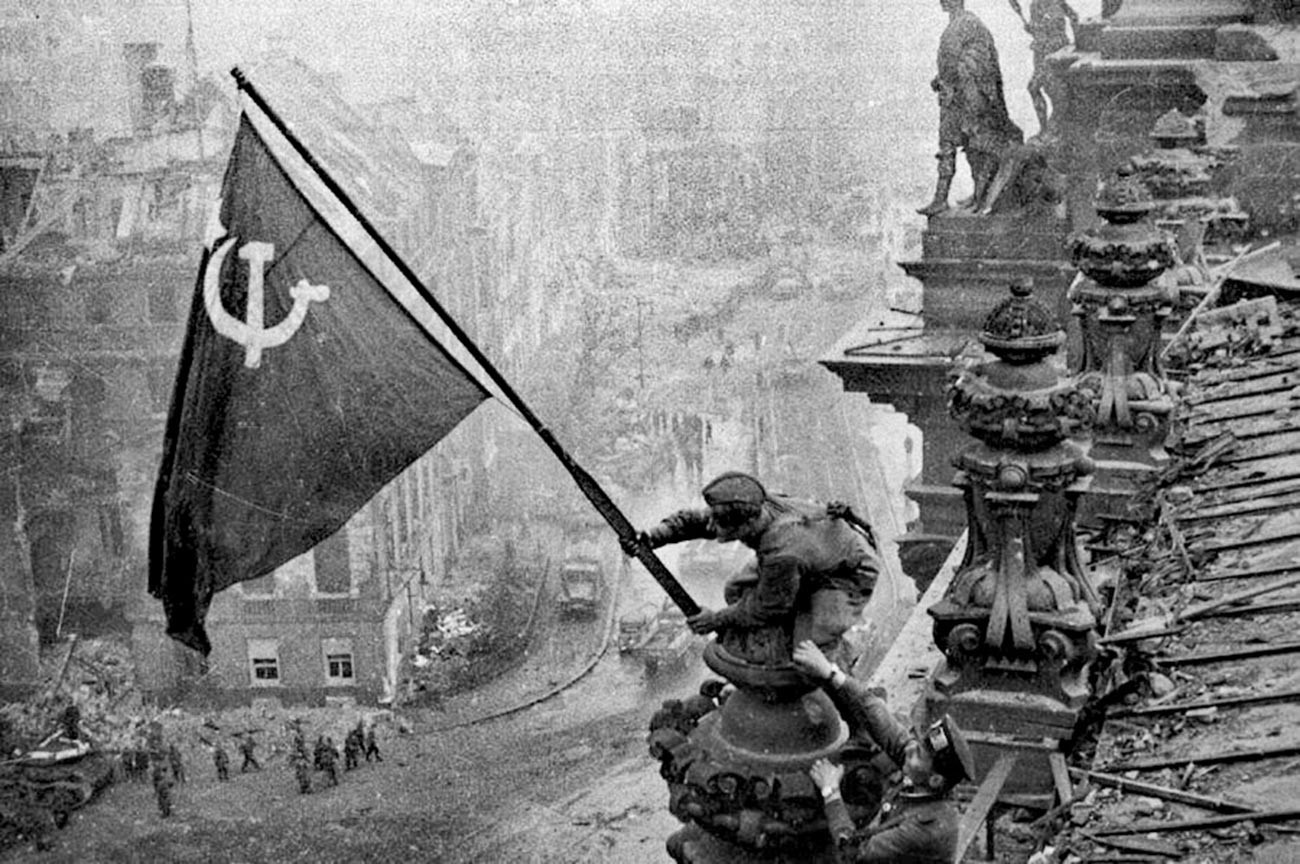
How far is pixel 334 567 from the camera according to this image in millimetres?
37688

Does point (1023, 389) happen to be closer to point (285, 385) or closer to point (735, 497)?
point (735, 497)

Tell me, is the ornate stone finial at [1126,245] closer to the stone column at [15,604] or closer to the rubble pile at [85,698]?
the rubble pile at [85,698]

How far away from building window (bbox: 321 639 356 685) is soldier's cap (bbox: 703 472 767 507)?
3381 cm

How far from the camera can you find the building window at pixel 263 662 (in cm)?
3819

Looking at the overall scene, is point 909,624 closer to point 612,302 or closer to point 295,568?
point 295,568

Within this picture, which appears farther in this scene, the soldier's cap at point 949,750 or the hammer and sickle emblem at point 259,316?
the hammer and sickle emblem at point 259,316

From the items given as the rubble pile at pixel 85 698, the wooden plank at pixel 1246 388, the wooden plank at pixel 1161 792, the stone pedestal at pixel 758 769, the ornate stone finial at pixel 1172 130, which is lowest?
the rubble pile at pixel 85 698

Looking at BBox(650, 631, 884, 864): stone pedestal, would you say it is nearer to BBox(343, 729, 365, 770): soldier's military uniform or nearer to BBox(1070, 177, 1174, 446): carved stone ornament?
BBox(1070, 177, 1174, 446): carved stone ornament

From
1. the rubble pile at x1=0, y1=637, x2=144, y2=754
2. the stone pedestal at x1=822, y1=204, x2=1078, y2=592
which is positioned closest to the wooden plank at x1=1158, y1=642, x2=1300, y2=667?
the stone pedestal at x1=822, y1=204, x2=1078, y2=592

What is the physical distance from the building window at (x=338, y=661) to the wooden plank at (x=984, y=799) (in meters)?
32.1

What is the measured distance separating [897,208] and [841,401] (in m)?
7.96

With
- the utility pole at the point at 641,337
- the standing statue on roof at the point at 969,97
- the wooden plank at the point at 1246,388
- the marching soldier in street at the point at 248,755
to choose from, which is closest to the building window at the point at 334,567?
the marching soldier in street at the point at 248,755

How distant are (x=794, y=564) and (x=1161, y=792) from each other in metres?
2.68

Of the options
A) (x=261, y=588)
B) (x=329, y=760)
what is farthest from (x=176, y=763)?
(x=261, y=588)
